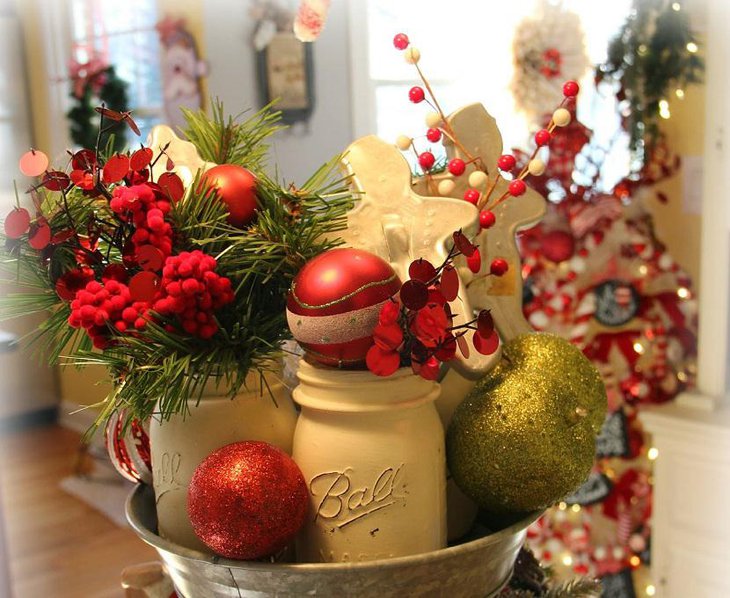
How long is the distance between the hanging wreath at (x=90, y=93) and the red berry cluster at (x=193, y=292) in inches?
104

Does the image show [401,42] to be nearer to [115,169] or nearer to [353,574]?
[115,169]

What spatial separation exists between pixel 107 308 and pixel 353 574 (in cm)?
22

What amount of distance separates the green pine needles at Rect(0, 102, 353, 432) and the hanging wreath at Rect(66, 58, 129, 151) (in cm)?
255

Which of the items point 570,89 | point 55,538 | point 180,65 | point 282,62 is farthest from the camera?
point 180,65

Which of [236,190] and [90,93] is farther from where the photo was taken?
[90,93]

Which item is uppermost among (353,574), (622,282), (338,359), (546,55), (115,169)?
(546,55)

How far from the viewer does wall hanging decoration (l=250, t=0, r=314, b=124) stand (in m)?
2.86

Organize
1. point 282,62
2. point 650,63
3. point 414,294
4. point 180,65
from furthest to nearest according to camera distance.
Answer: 1. point 180,65
2. point 282,62
3. point 650,63
4. point 414,294

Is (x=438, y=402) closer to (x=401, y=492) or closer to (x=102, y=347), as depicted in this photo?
(x=401, y=492)

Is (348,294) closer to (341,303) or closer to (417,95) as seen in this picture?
(341,303)

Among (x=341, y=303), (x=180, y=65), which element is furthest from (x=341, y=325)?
(x=180, y=65)

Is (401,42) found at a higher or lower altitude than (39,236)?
higher

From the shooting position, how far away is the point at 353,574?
18.8 inches

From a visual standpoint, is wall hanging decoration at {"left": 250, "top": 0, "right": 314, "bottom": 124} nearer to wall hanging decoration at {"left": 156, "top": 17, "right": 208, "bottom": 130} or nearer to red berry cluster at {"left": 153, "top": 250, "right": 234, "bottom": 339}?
wall hanging decoration at {"left": 156, "top": 17, "right": 208, "bottom": 130}
